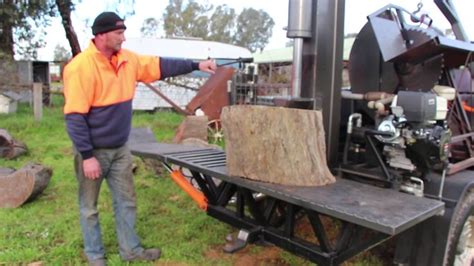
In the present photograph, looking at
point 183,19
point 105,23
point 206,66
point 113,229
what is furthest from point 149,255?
point 183,19

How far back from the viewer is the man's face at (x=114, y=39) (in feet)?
10.1

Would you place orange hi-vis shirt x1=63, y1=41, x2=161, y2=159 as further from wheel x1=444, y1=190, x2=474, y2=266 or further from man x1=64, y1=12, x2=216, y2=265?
wheel x1=444, y1=190, x2=474, y2=266

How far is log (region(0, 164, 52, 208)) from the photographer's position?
467 cm

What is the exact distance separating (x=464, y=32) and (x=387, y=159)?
1825 mm

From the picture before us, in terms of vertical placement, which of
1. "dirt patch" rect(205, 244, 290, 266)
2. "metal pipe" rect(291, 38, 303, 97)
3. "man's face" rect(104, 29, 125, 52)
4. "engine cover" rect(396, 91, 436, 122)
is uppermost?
"man's face" rect(104, 29, 125, 52)

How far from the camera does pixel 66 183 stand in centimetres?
564

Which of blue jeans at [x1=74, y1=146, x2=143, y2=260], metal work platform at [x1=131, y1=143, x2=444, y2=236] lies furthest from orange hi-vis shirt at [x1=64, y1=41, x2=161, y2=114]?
metal work platform at [x1=131, y1=143, x2=444, y2=236]

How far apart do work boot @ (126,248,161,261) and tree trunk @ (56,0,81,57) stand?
43.3ft

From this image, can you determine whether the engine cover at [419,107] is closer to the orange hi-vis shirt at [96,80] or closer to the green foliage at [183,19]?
the orange hi-vis shirt at [96,80]

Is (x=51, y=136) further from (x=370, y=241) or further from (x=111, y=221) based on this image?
(x=370, y=241)

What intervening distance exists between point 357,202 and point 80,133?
186 centimetres

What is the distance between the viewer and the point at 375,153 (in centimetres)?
299

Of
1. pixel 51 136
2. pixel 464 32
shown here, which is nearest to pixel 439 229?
pixel 464 32

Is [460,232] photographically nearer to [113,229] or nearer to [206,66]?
[206,66]
